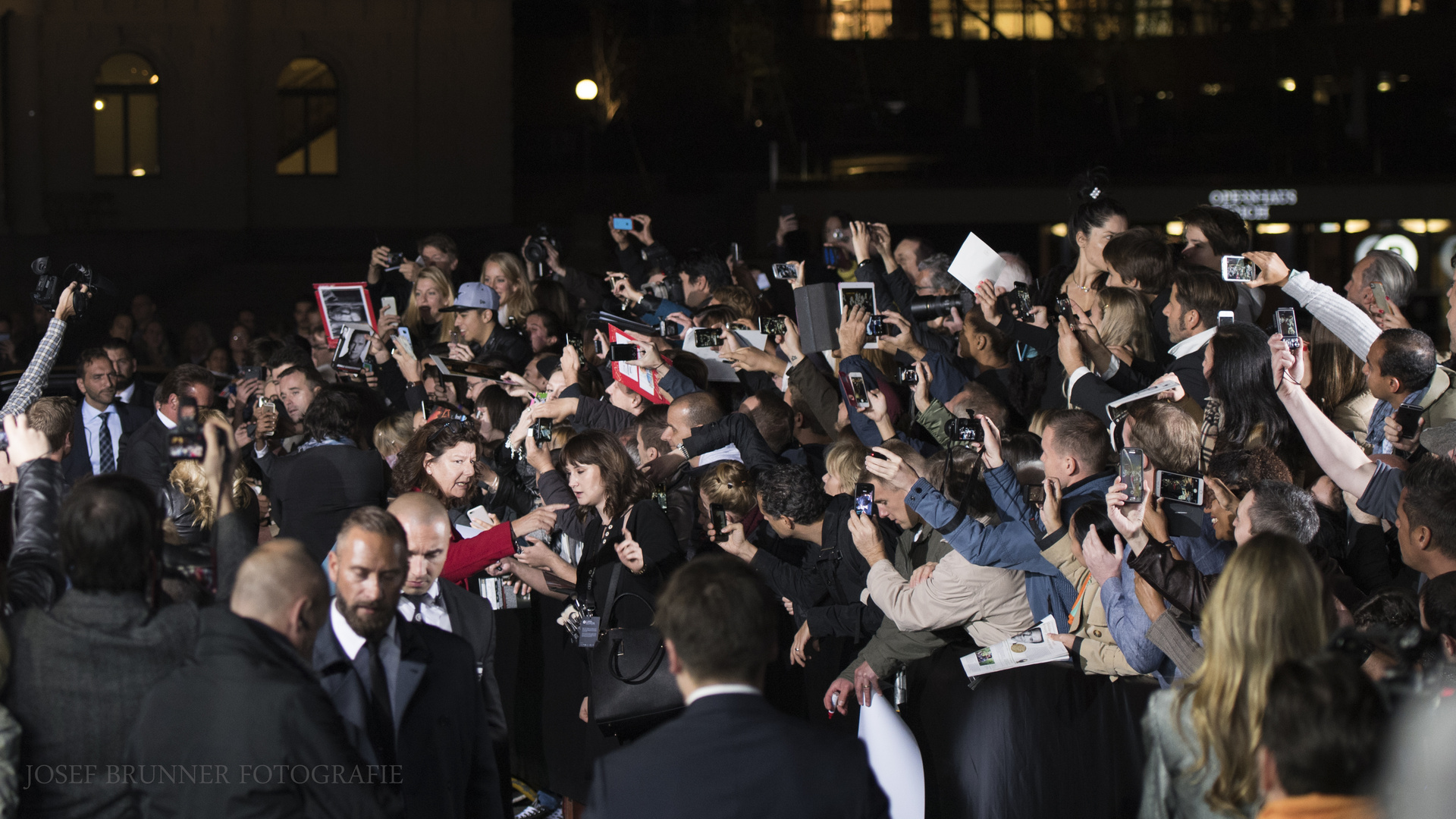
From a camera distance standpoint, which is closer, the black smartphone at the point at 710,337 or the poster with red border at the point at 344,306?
the black smartphone at the point at 710,337

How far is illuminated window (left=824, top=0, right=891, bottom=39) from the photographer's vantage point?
28.7 meters

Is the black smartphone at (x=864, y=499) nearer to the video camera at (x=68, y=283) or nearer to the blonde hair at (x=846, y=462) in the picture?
the blonde hair at (x=846, y=462)

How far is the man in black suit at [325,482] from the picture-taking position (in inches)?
245

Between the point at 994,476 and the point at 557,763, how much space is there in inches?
106

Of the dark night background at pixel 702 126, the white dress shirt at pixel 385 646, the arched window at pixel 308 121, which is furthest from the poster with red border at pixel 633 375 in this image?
the arched window at pixel 308 121

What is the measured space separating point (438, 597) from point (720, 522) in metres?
1.75

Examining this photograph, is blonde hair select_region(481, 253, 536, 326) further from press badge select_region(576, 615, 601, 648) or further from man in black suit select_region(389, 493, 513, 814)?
man in black suit select_region(389, 493, 513, 814)

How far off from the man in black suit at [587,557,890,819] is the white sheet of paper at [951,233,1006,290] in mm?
4387

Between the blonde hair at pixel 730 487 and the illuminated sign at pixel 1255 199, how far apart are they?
51.8 feet

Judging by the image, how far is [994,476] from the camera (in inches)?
207

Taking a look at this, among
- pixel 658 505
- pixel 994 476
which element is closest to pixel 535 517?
pixel 658 505

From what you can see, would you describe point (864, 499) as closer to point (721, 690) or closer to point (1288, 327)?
point (1288, 327)

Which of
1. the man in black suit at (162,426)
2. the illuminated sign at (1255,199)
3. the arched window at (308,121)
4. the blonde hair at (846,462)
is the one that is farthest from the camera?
the arched window at (308,121)

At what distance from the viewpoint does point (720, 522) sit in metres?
6.18
